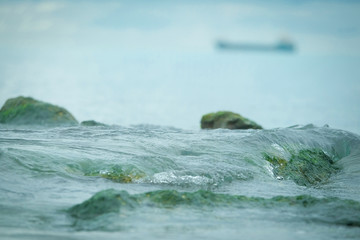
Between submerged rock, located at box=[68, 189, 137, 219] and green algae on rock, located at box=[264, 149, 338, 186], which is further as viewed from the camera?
green algae on rock, located at box=[264, 149, 338, 186]

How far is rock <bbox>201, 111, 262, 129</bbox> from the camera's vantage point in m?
15.2

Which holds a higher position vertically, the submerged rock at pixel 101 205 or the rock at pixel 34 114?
the rock at pixel 34 114

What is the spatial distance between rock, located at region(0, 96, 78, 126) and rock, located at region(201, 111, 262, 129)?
3452 millimetres

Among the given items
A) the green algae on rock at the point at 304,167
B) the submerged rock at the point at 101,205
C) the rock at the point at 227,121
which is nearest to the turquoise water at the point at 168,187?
the submerged rock at the point at 101,205

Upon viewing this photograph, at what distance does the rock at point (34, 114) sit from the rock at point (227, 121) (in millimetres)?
3452

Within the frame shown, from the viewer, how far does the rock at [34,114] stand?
47.6 ft

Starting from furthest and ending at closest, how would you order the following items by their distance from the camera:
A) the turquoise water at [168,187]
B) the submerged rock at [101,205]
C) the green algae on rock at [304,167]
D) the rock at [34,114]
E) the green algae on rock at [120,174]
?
the rock at [34,114] < the green algae on rock at [304,167] < the green algae on rock at [120,174] < the submerged rock at [101,205] < the turquoise water at [168,187]

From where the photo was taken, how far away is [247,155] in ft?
32.6

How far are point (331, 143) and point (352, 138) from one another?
0.47 meters

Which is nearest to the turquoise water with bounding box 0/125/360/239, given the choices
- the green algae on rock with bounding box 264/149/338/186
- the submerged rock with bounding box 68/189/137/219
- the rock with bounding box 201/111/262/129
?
the submerged rock with bounding box 68/189/137/219

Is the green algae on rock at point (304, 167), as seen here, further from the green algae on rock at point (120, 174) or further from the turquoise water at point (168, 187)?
the green algae on rock at point (120, 174)

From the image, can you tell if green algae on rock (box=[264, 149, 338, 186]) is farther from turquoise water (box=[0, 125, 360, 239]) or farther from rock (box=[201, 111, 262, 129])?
rock (box=[201, 111, 262, 129])

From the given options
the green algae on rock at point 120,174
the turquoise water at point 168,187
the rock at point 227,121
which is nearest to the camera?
the turquoise water at point 168,187

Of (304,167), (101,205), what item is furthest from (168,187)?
(304,167)
